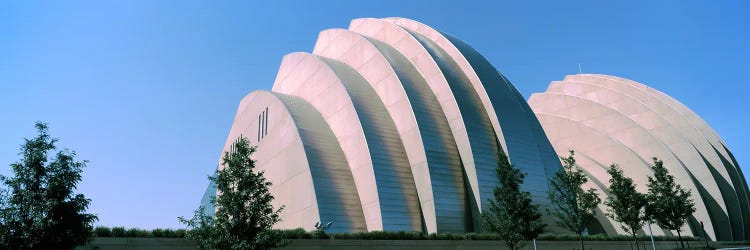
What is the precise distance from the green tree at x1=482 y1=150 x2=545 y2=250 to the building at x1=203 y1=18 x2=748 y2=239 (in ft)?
14.9

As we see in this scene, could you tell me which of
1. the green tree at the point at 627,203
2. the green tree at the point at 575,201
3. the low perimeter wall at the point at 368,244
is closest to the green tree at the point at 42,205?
the low perimeter wall at the point at 368,244

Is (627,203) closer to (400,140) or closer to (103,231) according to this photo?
(400,140)

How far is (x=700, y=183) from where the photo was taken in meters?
46.7

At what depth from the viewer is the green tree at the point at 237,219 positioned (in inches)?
661

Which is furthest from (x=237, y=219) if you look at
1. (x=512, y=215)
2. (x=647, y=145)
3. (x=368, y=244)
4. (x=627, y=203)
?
(x=647, y=145)

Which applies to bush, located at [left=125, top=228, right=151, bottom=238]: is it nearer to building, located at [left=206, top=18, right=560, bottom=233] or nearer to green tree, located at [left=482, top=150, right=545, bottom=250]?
building, located at [left=206, top=18, right=560, bottom=233]

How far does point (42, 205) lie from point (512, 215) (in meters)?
18.5

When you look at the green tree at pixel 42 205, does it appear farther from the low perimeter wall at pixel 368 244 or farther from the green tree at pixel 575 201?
the green tree at pixel 575 201

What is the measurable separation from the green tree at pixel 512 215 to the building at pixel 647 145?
73.5 feet

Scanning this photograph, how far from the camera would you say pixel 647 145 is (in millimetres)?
47000

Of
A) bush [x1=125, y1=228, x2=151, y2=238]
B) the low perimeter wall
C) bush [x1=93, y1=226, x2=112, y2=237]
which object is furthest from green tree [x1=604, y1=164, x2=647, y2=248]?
bush [x1=93, y1=226, x2=112, y2=237]

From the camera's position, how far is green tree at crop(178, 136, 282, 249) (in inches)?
661

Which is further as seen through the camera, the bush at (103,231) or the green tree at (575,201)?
the green tree at (575,201)

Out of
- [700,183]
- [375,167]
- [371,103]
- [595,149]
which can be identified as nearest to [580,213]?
[375,167]
